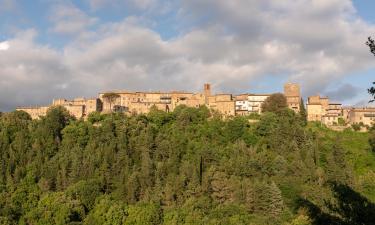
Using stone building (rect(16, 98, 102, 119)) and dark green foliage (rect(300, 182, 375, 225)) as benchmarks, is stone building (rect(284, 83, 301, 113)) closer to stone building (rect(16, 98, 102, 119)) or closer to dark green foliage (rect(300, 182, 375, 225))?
stone building (rect(16, 98, 102, 119))

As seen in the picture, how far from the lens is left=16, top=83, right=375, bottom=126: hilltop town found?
83.7m

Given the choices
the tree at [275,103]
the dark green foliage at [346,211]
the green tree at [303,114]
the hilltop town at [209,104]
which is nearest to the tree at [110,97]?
the hilltop town at [209,104]

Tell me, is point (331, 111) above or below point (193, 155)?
above

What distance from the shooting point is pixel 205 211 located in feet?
185

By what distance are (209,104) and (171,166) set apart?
19.1 m

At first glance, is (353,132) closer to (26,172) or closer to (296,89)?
(296,89)

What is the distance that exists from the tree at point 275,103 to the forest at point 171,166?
104 cm

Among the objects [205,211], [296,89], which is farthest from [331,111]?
[205,211]

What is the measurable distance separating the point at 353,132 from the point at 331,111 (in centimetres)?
813

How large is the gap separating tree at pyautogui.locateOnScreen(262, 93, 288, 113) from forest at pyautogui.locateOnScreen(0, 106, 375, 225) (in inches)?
40.8

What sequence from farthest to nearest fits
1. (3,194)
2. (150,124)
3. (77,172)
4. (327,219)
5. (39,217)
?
(150,124)
(77,172)
(3,194)
(39,217)
(327,219)

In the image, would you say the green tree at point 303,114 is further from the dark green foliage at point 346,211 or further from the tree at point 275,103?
the dark green foliage at point 346,211

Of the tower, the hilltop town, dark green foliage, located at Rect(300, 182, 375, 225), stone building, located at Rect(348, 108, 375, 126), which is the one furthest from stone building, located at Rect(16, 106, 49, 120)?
dark green foliage, located at Rect(300, 182, 375, 225)

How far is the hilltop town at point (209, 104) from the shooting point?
83.7m
